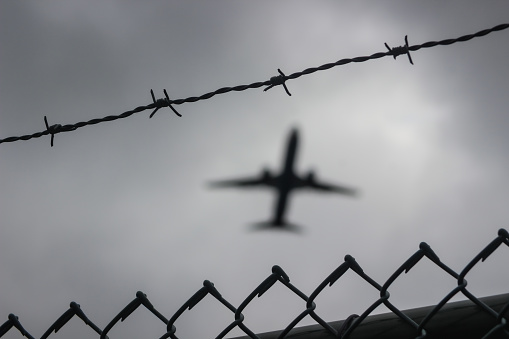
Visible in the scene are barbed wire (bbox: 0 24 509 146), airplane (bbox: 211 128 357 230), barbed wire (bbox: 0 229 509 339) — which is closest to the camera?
barbed wire (bbox: 0 229 509 339)

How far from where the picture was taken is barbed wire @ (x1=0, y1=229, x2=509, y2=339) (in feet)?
3.82

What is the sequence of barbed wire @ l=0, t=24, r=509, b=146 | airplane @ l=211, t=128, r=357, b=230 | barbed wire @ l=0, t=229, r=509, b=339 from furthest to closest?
airplane @ l=211, t=128, r=357, b=230 → barbed wire @ l=0, t=24, r=509, b=146 → barbed wire @ l=0, t=229, r=509, b=339

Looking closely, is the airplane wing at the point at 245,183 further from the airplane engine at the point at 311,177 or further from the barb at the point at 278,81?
the barb at the point at 278,81

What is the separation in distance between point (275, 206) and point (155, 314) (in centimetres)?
1824

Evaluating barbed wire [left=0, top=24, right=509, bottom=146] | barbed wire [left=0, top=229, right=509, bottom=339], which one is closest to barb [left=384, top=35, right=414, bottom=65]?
barbed wire [left=0, top=24, right=509, bottom=146]

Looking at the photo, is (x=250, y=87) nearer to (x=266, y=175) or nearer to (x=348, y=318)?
(x=348, y=318)

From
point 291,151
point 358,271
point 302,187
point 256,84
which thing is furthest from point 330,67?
point 302,187

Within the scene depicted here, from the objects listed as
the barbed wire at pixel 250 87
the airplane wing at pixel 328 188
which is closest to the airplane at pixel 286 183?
the airplane wing at pixel 328 188

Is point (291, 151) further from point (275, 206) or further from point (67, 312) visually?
point (67, 312)

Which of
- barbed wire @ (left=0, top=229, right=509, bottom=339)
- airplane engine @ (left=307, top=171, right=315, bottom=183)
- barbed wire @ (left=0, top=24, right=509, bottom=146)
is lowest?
barbed wire @ (left=0, top=229, right=509, bottom=339)

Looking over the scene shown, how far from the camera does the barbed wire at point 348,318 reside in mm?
1165

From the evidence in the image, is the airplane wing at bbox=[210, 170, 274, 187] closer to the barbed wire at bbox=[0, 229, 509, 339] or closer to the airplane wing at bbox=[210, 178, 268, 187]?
the airplane wing at bbox=[210, 178, 268, 187]

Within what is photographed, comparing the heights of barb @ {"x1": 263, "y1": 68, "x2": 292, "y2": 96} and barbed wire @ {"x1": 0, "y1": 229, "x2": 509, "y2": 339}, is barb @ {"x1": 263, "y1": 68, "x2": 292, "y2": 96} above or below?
above

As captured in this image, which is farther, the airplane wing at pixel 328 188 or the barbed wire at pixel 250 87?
the airplane wing at pixel 328 188
